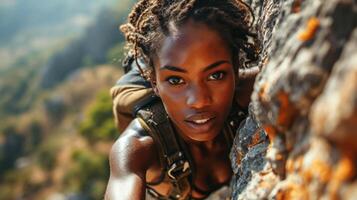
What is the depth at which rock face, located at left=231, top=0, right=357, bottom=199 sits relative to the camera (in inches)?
45.9

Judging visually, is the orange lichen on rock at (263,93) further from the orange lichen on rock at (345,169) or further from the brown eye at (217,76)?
the brown eye at (217,76)

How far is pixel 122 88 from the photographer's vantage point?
3512mm

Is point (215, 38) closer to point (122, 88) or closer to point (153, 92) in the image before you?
point (153, 92)

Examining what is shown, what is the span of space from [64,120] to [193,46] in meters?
52.8

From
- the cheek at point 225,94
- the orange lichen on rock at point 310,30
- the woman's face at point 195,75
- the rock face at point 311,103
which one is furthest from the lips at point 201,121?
the orange lichen on rock at point 310,30

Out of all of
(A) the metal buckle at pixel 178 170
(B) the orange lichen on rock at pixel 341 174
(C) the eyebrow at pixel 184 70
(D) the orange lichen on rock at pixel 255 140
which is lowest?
(A) the metal buckle at pixel 178 170

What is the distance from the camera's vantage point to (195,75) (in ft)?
8.32

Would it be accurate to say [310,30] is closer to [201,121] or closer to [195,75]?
[195,75]

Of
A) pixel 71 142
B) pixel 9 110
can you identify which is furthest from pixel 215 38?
pixel 9 110

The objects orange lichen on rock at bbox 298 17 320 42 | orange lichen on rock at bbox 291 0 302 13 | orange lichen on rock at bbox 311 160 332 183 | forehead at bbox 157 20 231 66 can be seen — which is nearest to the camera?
orange lichen on rock at bbox 311 160 332 183

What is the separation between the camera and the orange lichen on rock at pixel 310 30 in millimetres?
1432

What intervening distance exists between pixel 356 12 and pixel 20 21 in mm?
150674

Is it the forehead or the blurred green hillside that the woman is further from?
the blurred green hillside

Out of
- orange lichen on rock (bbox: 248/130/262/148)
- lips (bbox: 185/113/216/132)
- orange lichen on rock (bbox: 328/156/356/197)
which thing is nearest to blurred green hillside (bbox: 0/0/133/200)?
lips (bbox: 185/113/216/132)
